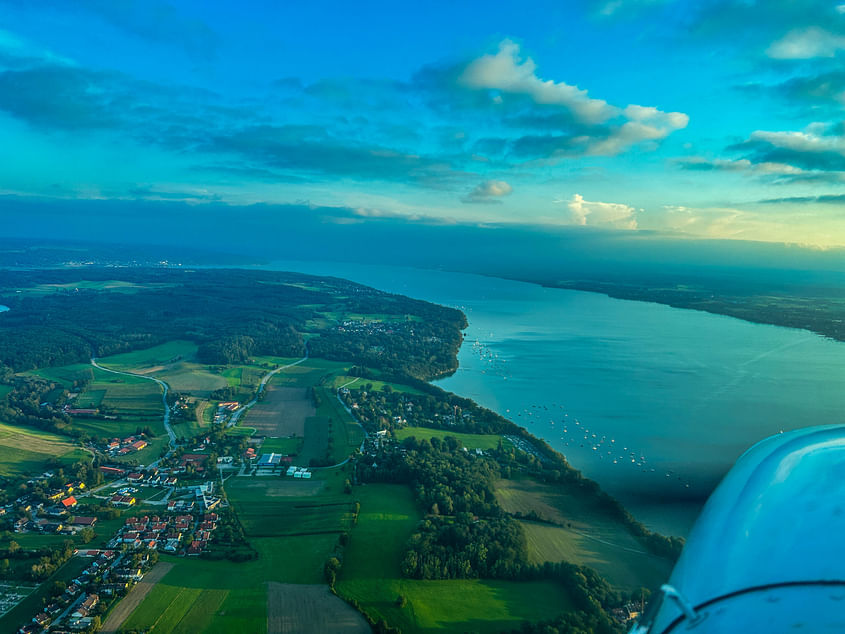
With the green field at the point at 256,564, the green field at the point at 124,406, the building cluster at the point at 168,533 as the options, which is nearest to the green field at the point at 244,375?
the green field at the point at 124,406

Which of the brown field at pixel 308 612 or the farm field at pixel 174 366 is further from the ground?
the farm field at pixel 174 366

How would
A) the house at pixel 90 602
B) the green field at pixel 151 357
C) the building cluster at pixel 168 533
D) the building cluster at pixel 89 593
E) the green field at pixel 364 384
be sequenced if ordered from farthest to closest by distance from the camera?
the green field at pixel 151 357 < the green field at pixel 364 384 < the building cluster at pixel 168 533 < the house at pixel 90 602 < the building cluster at pixel 89 593

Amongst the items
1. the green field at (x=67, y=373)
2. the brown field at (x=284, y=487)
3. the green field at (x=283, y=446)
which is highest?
the green field at (x=67, y=373)

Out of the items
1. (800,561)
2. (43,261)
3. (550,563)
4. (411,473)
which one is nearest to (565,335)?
(411,473)

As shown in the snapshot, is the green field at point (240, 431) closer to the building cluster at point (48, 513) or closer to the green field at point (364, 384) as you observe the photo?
the building cluster at point (48, 513)

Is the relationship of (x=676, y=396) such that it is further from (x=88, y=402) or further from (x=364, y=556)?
(x=88, y=402)

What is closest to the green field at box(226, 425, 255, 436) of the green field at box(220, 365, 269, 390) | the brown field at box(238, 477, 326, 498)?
the brown field at box(238, 477, 326, 498)

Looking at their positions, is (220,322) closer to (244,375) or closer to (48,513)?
(244,375)

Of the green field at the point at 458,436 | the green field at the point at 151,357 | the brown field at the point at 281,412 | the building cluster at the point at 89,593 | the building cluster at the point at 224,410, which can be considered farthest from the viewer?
the green field at the point at 151,357
